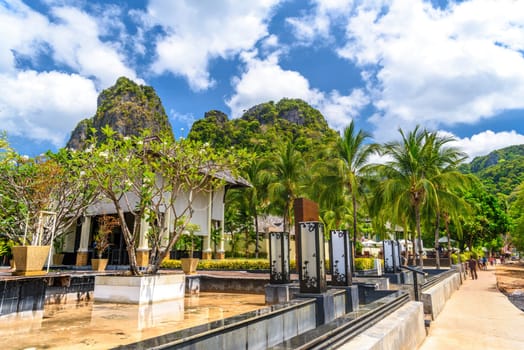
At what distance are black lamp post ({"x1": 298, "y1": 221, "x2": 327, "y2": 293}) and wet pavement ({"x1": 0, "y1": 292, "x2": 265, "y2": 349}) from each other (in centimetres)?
192

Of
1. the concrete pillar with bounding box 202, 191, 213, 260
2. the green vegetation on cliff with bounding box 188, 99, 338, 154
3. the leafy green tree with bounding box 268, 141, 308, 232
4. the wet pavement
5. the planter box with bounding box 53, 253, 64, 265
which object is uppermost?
the green vegetation on cliff with bounding box 188, 99, 338, 154

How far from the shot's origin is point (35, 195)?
38.2 ft

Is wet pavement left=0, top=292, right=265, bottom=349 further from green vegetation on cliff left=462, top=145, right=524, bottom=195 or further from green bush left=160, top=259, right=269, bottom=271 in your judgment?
green vegetation on cliff left=462, top=145, right=524, bottom=195

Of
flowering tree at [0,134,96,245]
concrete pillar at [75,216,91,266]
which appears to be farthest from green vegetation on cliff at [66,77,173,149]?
flowering tree at [0,134,96,245]

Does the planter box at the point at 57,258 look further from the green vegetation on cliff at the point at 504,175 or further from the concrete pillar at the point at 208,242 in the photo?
the green vegetation on cliff at the point at 504,175

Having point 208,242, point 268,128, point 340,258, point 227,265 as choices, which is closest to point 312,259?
point 340,258

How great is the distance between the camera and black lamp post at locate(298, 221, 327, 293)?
549 cm

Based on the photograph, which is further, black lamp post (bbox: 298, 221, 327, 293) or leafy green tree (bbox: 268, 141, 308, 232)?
leafy green tree (bbox: 268, 141, 308, 232)

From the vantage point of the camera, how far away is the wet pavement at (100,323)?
455 centimetres

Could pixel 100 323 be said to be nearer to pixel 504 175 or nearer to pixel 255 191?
pixel 255 191

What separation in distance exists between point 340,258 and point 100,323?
4.61m

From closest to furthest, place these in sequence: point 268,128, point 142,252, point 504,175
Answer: point 142,252 < point 268,128 < point 504,175

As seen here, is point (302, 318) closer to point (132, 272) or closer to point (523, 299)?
point (132, 272)

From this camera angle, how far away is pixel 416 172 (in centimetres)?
1638
